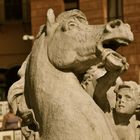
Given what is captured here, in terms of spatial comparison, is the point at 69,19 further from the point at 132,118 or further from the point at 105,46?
the point at 132,118

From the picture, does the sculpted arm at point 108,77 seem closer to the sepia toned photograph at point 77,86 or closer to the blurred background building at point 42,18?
the sepia toned photograph at point 77,86

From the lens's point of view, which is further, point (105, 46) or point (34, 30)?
point (34, 30)

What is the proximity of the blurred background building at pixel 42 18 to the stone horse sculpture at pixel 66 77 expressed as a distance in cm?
1908

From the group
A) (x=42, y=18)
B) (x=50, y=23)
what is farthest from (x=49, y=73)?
(x=42, y=18)

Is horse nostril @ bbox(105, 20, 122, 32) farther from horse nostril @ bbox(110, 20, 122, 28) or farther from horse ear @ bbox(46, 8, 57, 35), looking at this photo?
horse ear @ bbox(46, 8, 57, 35)

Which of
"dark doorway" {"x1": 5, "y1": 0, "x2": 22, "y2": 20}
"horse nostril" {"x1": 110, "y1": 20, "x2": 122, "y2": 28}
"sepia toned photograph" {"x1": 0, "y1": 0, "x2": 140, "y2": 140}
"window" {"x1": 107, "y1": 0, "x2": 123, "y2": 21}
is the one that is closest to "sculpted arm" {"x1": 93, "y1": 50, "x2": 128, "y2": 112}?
"sepia toned photograph" {"x1": 0, "y1": 0, "x2": 140, "y2": 140}

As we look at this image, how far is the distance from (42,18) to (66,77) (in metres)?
23.0

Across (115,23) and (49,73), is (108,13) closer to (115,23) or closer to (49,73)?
(49,73)

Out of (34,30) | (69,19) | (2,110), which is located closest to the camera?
(69,19)

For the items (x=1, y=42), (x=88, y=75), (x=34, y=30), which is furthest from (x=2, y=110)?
(x=1, y=42)

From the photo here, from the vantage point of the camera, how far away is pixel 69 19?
3135 millimetres

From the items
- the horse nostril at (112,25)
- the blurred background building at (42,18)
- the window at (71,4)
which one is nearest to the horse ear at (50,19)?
the horse nostril at (112,25)

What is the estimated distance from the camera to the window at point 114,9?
24562 mm

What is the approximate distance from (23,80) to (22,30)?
93.1ft
